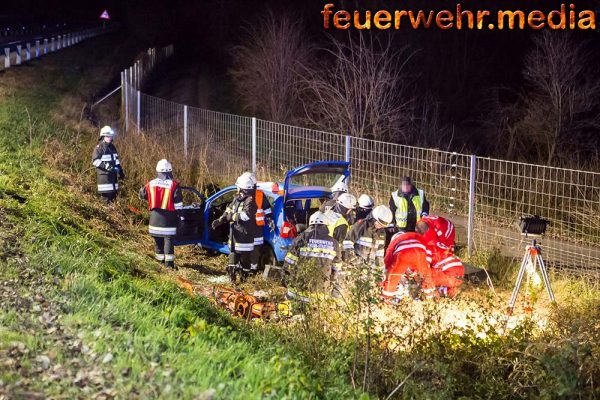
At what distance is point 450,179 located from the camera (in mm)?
12492

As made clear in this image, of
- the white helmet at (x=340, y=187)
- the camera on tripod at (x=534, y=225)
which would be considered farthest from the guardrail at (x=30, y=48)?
the camera on tripod at (x=534, y=225)

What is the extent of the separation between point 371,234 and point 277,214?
1725 millimetres

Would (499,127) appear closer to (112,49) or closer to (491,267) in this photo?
(491,267)

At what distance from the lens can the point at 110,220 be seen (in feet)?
42.5

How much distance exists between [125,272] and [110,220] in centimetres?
426

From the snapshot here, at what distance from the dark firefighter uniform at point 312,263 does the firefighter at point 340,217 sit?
0.22m

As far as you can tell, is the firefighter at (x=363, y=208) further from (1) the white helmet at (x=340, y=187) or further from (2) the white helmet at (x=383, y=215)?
(2) the white helmet at (x=383, y=215)

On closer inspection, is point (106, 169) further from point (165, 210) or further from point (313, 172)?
point (313, 172)

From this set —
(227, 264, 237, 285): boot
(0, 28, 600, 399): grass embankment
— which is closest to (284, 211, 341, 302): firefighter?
(0, 28, 600, 399): grass embankment

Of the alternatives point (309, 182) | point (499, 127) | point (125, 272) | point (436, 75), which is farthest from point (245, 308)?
point (436, 75)

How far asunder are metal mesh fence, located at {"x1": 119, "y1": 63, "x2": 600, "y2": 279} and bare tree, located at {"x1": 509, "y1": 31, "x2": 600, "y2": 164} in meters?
9.67

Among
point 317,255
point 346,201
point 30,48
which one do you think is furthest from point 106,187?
point 30,48

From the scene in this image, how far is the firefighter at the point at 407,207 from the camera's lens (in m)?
11.2

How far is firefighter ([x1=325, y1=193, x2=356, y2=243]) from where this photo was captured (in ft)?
32.0
